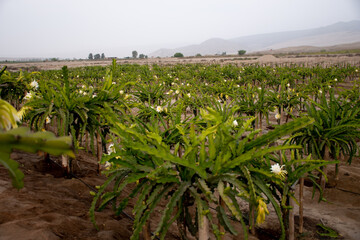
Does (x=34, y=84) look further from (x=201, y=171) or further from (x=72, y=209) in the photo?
(x=201, y=171)

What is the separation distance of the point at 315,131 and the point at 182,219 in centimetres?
239

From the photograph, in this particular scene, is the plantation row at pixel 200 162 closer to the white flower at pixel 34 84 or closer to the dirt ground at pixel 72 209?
the white flower at pixel 34 84

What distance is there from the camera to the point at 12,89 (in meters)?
4.22

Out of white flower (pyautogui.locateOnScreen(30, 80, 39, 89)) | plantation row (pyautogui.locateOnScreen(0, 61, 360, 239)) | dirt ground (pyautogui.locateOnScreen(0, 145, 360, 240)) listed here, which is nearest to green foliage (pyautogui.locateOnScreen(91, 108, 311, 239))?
plantation row (pyautogui.locateOnScreen(0, 61, 360, 239))

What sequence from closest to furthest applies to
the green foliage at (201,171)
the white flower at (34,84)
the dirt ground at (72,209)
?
the green foliage at (201,171), the dirt ground at (72,209), the white flower at (34,84)

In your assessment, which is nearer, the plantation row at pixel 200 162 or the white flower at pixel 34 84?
the plantation row at pixel 200 162

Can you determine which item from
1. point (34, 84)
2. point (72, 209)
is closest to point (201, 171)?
point (72, 209)

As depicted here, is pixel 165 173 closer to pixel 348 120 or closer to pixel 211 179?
pixel 211 179

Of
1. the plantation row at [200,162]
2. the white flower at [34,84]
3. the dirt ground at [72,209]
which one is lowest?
the dirt ground at [72,209]

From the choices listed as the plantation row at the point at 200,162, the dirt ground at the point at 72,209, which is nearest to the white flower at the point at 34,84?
the plantation row at the point at 200,162

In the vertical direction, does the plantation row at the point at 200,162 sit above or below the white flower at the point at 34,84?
below

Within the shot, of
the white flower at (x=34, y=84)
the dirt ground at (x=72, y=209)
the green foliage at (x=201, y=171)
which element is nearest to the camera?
the green foliage at (x=201, y=171)

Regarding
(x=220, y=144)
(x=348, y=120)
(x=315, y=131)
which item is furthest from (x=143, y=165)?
(x=348, y=120)

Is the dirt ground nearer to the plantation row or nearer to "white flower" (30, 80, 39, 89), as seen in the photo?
the plantation row
